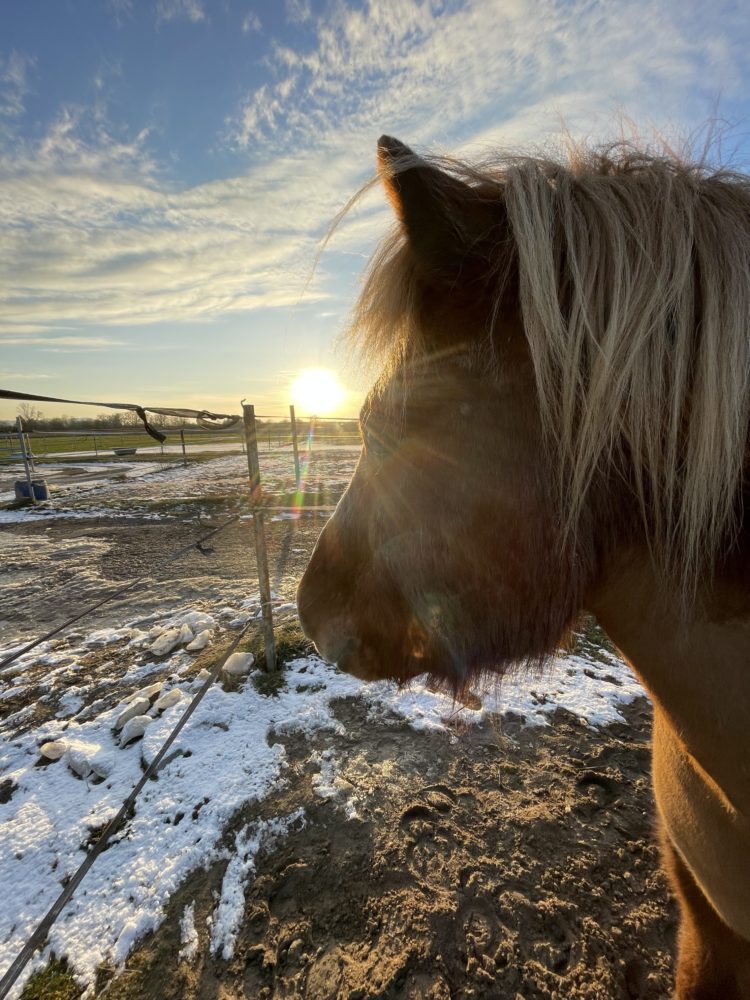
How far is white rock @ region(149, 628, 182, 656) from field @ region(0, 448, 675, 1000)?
0.25 feet

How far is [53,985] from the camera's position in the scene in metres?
1.62

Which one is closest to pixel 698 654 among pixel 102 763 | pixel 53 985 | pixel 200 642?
pixel 53 985

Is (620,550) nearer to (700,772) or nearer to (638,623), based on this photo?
(638,623)

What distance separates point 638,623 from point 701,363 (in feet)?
1.63

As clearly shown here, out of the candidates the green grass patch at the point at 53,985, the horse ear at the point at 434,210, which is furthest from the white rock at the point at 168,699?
the horse ear at the point at 434,210

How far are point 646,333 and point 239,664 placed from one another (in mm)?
3844

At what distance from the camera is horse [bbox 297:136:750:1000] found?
667 millimetres

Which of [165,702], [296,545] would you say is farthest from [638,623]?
[296,545]

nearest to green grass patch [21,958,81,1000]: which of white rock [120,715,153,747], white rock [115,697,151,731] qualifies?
white rock [120,715,153,747]

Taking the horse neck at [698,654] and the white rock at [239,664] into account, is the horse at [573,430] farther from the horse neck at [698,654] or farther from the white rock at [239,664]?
the white rock at [239,664]

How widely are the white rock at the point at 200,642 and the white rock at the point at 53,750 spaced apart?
51.8 inches

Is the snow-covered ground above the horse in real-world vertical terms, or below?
below

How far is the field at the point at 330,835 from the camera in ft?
5.46

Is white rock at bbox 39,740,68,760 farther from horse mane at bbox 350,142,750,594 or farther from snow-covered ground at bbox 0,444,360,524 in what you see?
snow-covered ground at bbox 0,444,360,524
